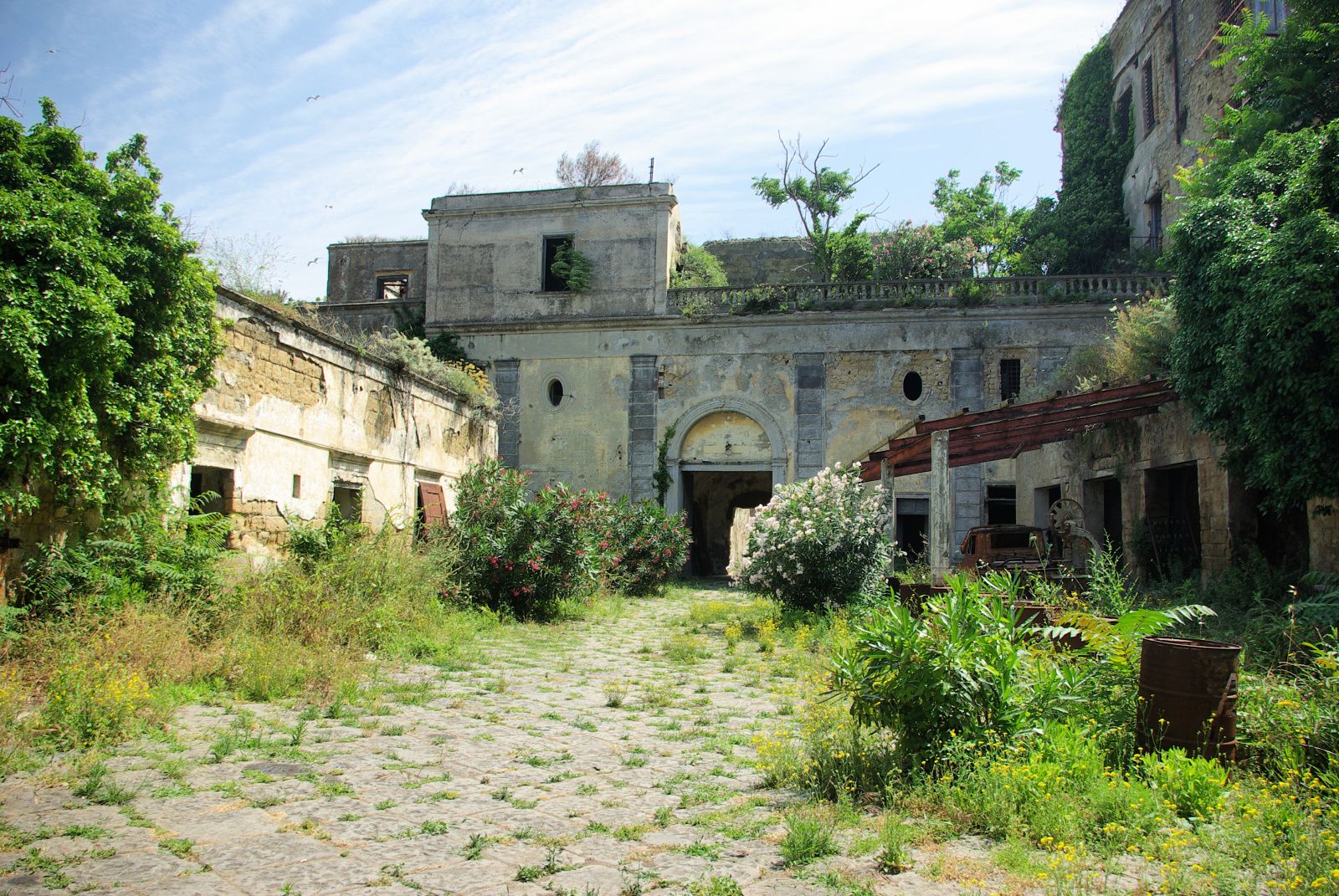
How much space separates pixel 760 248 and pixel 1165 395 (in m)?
15.9

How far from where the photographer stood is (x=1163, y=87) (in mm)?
20234

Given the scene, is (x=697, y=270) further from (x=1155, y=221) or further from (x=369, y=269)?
(x=1155, y=221)

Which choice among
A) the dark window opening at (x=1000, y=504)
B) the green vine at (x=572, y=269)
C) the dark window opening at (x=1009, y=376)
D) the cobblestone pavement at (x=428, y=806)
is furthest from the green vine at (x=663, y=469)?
the cobblestone pavement at (x=428, y=806)

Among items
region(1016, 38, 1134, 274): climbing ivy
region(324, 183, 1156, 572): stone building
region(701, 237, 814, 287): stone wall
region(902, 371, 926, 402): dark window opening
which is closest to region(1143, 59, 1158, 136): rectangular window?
region(1016, 38, 1134, 274): climbing ivy

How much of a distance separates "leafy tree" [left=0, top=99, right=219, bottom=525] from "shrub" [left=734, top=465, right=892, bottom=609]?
7.11 m

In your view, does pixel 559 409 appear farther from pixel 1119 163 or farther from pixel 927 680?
pixel 927 680

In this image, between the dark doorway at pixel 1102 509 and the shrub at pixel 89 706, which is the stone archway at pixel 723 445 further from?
the shrub at pixel 89 706

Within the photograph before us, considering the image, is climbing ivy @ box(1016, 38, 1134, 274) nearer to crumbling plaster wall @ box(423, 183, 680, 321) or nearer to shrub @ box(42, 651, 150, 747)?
crumbling plaster wall @ box(423, 183, 680, 321)

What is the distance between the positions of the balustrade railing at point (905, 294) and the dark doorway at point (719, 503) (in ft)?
17.8

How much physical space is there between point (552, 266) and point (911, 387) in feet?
31.3

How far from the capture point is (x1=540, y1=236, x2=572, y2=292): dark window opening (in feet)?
75.9

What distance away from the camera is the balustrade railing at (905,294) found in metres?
20.6

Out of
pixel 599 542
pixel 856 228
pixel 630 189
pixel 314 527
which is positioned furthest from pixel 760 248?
pixel 314 527

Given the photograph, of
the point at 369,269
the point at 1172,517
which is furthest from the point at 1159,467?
the point at 369,269
